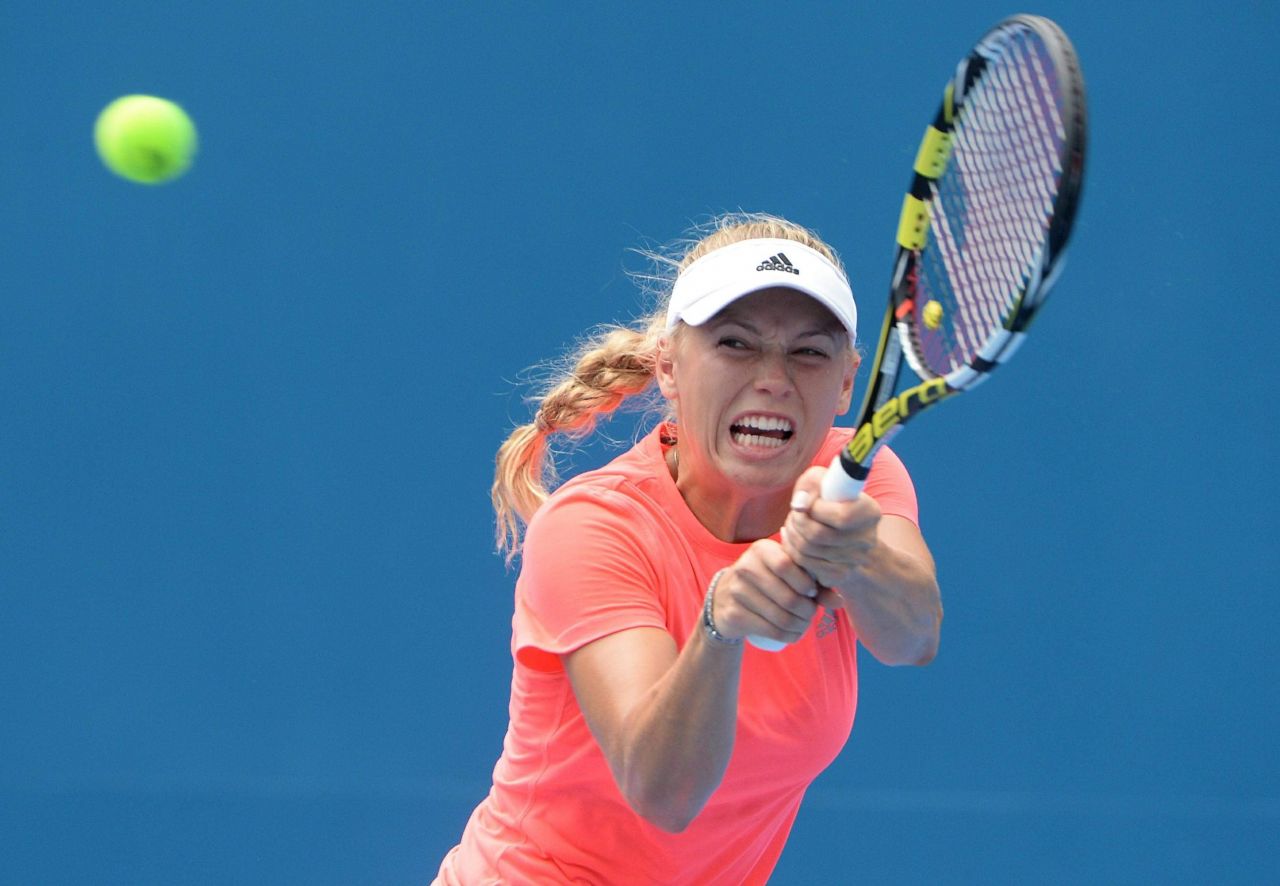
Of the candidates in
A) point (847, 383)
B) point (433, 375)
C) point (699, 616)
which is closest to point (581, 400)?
point (847, 383)

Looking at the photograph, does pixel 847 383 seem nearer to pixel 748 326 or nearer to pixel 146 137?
pixel 748 326

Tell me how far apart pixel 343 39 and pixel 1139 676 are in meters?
1.99

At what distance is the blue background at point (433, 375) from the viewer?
2734 mm

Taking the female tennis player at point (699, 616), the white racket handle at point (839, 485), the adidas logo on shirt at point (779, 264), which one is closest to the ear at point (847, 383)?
the female tennis player at point (699, 616)

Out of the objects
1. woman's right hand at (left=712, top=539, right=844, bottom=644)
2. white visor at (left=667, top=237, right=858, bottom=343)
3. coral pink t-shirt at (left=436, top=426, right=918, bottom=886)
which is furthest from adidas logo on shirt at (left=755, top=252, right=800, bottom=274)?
woman's right hand at (left=712, top=539, right=844, bottom=644)

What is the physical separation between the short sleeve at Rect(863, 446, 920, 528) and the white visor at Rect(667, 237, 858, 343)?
17cm

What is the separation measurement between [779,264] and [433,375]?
156cm

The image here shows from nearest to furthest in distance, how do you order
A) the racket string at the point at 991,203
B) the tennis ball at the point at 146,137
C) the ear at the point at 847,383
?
the racket string at the point at 991,203, the ear at the point at 847,383, the tennis ball at the point at 146,137

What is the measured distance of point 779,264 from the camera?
133 cm

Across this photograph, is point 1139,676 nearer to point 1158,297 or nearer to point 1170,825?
point 1170,825

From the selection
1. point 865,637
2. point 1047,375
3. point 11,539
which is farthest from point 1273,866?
point 11,539

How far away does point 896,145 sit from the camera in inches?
110

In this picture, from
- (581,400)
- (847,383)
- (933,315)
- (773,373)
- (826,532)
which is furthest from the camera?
(581,400)

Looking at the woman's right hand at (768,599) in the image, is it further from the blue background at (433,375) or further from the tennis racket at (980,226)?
the blue background at (433,375)
